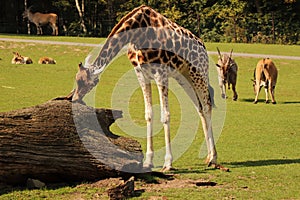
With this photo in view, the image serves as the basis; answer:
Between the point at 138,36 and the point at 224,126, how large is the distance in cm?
633

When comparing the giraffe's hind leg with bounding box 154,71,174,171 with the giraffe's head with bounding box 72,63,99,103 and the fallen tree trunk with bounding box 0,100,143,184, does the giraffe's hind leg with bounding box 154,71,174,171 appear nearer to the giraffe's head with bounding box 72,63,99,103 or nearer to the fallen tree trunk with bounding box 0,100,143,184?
the fallen tree trunk with bounding box 0,100,143,184

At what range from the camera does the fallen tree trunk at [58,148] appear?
7.81 meters

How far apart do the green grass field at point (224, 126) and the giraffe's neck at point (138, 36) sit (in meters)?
2.16

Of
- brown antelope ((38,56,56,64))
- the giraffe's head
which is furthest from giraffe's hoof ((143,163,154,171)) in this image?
brown antelope ((38,56,56,64))

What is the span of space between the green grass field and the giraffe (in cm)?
101

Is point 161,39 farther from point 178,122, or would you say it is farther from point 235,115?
point 235,115

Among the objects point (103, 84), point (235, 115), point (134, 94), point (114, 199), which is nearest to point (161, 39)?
point (114, 199)

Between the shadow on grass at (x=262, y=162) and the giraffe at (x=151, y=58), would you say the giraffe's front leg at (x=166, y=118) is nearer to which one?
the giraffe at (x=151, y=58)

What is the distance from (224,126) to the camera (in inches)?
598

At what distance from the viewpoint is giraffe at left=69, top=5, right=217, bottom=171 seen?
30.7 ft

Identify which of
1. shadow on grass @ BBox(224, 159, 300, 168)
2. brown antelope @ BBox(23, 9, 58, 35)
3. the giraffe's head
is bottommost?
shadow on grass @ BBox(224, 159, 300, 168)

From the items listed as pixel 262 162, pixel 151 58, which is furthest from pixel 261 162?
pixel 151 58

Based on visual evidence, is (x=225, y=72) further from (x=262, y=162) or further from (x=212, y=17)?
(x=212, y=17)

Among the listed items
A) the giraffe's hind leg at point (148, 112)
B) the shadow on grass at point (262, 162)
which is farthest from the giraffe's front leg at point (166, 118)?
the shadow on grass at point (262, 162)
